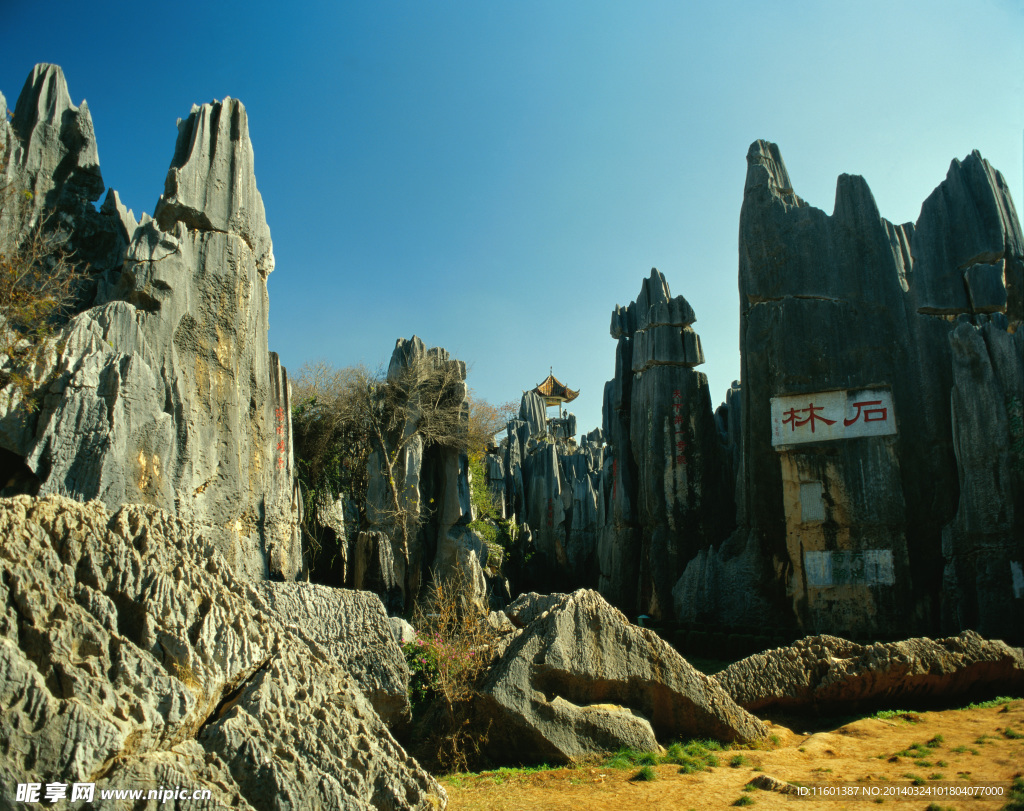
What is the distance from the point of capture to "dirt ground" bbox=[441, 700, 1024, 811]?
4660 millimetres

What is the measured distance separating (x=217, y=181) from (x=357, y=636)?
6913mm

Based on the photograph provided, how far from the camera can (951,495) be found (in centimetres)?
1170

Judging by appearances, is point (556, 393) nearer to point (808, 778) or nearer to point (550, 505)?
point (550, 505)

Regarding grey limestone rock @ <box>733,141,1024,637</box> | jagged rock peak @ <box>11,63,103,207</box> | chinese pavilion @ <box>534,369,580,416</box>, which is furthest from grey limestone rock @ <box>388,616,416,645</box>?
chinese pavilion @ <box>534,369,580,416</box>

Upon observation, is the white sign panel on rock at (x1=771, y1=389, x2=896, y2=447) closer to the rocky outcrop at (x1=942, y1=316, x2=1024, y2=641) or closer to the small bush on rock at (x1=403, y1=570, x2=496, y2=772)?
the rocky outcrop at (x1=942, y1=316, x2=1024, y2=641)

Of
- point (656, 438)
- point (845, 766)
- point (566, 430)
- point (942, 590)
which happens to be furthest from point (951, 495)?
point (566, 430)

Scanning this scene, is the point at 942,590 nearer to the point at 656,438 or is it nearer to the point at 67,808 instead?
the point at 656,438

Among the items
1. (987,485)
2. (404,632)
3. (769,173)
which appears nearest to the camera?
(404,632)

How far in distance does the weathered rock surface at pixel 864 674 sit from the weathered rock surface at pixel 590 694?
103cm

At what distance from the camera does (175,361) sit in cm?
809

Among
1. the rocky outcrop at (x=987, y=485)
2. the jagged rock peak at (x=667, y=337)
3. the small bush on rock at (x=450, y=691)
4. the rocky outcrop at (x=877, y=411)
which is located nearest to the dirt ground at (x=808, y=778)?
the small bush on rock at (x=450, y=691)

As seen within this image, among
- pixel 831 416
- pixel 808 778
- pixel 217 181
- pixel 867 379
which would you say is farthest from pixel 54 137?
pixel 867 379

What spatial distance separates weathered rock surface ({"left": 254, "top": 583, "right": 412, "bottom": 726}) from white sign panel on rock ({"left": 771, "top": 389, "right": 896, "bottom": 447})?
9557 mm

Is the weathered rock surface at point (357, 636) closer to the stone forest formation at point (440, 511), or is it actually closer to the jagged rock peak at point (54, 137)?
the stone forest formation at point (440, 511)
